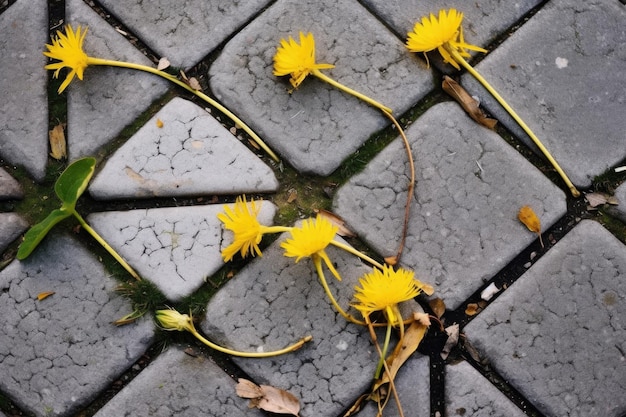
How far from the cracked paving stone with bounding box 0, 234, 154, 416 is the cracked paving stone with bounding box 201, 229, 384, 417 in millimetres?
247

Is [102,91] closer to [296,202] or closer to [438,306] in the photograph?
[296,202]

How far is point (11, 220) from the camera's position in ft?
6.05

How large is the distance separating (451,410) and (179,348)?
2.57ft

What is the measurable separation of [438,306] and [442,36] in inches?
30.3

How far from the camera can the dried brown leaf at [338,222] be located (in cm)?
184

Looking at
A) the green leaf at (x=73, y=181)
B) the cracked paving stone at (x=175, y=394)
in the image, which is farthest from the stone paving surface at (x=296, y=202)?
the green leaf at (x=73, y=181)

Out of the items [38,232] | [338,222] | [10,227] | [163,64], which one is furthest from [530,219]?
[10,227]

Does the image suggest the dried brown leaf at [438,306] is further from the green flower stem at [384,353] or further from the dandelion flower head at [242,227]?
the dandelion flower head at [242,227]

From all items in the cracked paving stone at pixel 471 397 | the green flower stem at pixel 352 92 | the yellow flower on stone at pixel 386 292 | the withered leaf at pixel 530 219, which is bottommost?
the cracked paving stone at pixel 471 397

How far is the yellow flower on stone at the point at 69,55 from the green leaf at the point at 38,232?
37 cm

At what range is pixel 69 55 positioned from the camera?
5.93ft

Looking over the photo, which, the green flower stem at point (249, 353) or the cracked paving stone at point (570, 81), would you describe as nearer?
the green flower stem at point (249, 353)

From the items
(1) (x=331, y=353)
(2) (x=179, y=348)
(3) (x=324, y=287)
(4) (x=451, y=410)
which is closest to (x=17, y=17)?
(2) (x=179, y=348)

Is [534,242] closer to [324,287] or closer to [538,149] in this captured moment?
[538,149]
